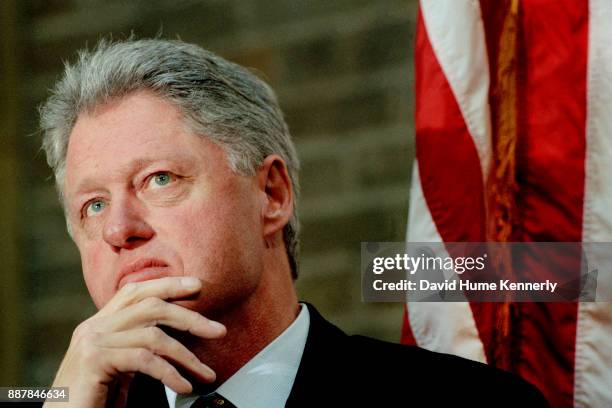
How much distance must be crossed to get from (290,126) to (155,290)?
2051 mm

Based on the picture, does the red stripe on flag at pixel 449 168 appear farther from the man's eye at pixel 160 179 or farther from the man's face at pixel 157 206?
the man's eye at pixel 160 179

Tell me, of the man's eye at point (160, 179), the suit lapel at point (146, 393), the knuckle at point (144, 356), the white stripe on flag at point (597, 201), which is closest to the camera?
the knuckle at point (144, 356)

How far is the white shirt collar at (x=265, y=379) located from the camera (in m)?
2.62

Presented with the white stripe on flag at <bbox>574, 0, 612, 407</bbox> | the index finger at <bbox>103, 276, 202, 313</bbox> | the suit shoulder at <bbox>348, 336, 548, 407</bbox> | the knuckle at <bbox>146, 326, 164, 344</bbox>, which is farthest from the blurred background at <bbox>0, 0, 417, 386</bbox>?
the knuckle at <bbox>146, 326, 164, 344</bbox>

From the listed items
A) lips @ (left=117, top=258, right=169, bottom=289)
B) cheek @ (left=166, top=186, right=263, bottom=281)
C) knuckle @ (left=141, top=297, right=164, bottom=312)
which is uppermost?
cheek @ (left=166, top=186, right=263, bottom=281)

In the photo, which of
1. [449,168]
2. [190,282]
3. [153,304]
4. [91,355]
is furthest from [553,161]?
[91,355]

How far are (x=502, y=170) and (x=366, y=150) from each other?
1215 millimetres

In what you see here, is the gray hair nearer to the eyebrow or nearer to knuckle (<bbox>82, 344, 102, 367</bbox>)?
the eyebrow

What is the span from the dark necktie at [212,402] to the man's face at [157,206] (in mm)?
195

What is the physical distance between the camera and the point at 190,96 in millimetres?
2723

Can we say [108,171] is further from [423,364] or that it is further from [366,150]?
[366,150]

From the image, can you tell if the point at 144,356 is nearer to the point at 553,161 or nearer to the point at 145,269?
the point at 145,269

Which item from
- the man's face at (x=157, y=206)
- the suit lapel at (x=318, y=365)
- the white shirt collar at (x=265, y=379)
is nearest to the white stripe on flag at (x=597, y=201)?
the suit lapel at (x=318, y=365)

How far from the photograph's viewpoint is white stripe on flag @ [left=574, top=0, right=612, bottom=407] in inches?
117
